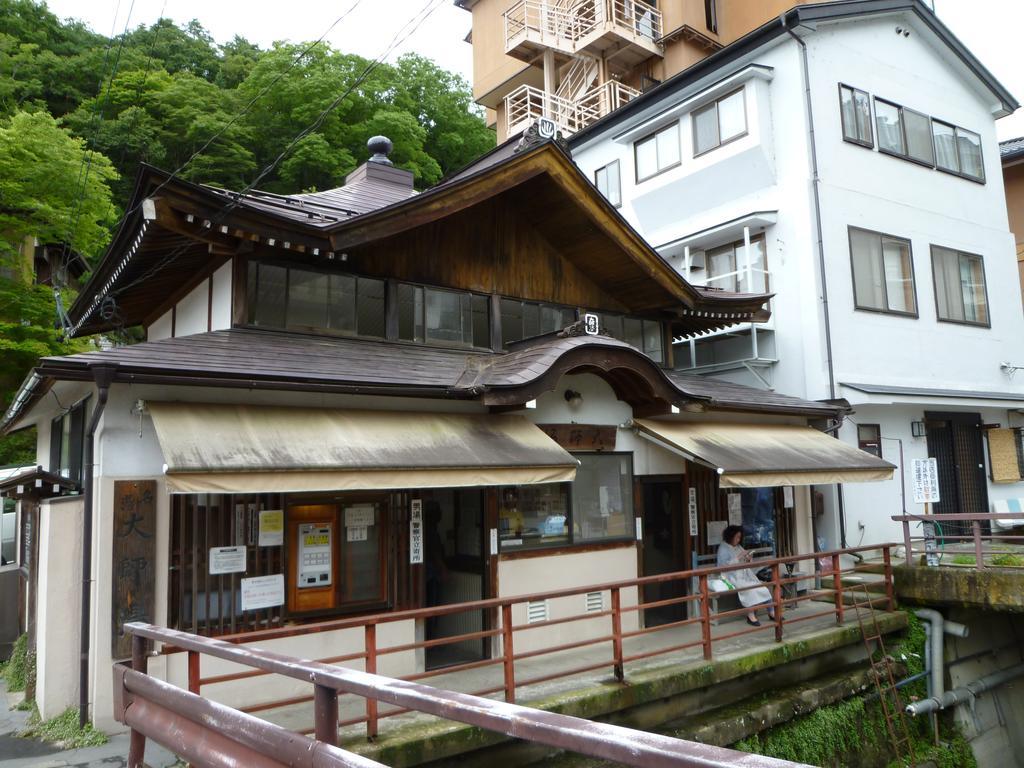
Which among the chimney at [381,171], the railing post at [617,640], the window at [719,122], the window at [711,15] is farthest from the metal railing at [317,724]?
the window at [711,15]

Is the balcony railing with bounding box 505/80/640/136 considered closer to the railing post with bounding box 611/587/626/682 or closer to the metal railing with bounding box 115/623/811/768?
the railing post with bounding box 611/587/626/682

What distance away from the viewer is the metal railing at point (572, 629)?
21.0 feet

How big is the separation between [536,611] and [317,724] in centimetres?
790

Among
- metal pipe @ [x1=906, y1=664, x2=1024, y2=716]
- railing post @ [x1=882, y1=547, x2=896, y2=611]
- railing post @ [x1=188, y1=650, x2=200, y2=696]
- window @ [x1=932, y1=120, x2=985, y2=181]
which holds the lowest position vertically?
metal pipe @ [x1=906, y1=664, x2=1024, y2=716]

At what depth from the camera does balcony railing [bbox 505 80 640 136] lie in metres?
29.6

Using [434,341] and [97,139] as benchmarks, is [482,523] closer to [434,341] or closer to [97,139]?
[434,341]

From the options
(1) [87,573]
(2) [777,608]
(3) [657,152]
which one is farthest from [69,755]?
(3) [657,152]

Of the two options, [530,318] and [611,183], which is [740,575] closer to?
[530,318]

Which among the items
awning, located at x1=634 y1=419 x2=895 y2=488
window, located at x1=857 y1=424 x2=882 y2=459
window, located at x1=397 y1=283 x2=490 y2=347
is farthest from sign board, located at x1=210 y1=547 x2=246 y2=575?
window, located at x1=857 y1=424 x2=882 y2=459

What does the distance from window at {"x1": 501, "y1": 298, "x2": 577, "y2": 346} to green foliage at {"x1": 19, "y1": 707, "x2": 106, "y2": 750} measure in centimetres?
753

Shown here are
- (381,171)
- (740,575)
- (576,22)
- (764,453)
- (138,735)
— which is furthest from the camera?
(576,22)

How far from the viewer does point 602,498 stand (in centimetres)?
1134

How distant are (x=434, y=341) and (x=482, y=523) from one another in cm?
299

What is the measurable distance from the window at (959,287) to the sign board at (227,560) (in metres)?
16.8
